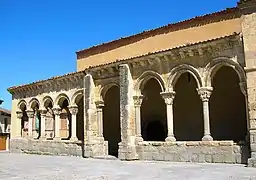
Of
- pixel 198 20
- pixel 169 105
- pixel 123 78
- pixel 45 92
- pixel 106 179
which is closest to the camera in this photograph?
pixel 106 179

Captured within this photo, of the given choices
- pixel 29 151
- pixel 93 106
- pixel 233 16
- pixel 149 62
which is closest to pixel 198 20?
pixel 233 16

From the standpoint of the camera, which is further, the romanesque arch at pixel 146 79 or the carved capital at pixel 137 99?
the carved capital at pixel 137 99

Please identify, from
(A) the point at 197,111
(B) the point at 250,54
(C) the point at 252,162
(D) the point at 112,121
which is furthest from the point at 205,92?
(D) the point at 112,121

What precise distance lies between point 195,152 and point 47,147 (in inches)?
371

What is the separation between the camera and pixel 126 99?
13.7 meters

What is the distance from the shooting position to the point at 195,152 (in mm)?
11742

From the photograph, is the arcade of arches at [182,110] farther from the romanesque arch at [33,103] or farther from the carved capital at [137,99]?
the romanesque arch at [33,103]

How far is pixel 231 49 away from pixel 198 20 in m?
5.66

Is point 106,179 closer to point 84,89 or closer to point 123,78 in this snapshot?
point 123,78

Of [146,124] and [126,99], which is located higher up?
[126,99]

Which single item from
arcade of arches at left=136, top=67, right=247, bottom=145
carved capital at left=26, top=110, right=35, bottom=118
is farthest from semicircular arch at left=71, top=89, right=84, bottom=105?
carved capital at left=26, top=110, right=35, bottom=118

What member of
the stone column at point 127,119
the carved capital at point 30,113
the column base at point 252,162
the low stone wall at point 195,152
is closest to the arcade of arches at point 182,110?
the stone column at point 127,119

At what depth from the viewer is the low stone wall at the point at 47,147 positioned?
1648cm

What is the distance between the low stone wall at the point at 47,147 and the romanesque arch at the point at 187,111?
194 inches
